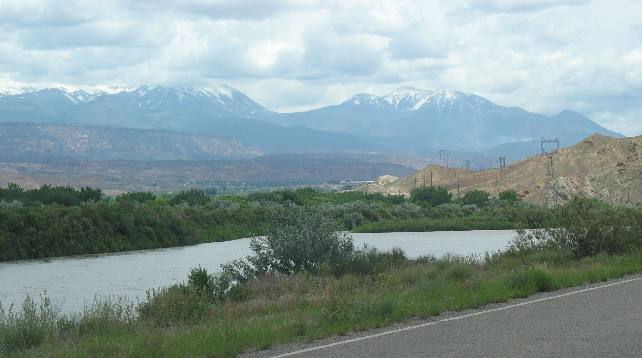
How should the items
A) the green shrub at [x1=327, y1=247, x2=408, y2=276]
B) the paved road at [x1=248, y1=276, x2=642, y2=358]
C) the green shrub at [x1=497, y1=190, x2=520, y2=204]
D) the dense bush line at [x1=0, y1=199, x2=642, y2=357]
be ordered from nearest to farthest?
the paved road at [x1=248, y1=276, x2=642, y2=358], the dense bush line at [x1=0, y1=199, x2=642, y2=357], the green shrub at [x1=327, y1=247, x2=408, y2=276], the green shrub at [x1=497, y1=190, x2=520, y2=204]

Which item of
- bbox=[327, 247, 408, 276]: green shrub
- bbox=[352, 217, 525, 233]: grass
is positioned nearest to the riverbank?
bbox=[352, 217, 525, 233]: grass

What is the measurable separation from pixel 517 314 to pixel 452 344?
3.53 m

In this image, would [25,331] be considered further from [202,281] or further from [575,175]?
[575,175]

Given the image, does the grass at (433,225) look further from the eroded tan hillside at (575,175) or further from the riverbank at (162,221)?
the eroded tan hillside at (575,175)

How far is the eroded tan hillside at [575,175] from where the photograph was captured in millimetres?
126688

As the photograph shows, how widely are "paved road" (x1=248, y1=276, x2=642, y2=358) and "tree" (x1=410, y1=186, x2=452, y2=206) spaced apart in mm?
100359

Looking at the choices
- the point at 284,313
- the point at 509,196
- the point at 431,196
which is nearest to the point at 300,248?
the point at 284,313

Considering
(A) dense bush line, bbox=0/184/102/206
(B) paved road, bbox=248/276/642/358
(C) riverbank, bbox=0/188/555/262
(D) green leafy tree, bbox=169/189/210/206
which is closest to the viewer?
(B) paved road, bbox=248/276/642/358

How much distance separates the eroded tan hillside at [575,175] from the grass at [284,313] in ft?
295

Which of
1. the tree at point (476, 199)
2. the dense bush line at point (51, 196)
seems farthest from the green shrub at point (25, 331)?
the tree at point (476, 199)

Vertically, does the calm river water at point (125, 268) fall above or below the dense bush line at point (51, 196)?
below

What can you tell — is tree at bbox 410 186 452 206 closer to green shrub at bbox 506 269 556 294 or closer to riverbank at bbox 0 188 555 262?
riverbank at bbox 0 188 555 262

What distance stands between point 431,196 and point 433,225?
37.7m

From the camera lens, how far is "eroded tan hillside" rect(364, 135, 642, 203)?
416 feet
